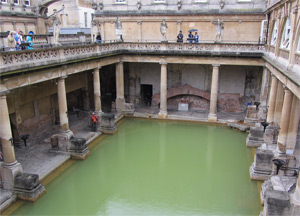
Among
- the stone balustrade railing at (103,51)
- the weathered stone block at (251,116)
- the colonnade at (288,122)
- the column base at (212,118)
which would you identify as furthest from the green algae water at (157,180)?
the stone balustrade railing at (103,51)

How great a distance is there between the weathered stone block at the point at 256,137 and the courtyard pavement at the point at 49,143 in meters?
4.25

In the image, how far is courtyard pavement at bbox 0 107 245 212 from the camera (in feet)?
43.6

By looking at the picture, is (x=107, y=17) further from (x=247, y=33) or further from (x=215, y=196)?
(x=215, y=196)

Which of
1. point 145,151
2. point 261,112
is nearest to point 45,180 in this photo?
point 145,151

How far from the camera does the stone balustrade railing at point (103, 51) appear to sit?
1133 cm

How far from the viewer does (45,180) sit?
508 inches

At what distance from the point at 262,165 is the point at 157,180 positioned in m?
→ 5.07

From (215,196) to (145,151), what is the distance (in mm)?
5631

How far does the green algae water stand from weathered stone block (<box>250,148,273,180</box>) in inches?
17.5

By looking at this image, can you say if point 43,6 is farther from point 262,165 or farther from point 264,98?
point 262,165

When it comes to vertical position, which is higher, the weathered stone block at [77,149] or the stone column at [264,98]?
the stone column at [264,98]

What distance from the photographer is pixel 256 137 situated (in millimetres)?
16984

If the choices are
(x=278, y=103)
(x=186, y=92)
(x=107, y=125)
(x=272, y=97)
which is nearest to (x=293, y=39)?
(x=278, y=103)

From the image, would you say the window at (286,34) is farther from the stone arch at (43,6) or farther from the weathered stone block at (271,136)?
the stone arch at (43,6)
